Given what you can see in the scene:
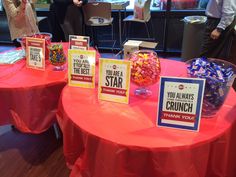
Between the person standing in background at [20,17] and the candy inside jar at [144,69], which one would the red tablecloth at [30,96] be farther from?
the person standing in background at [20,17]

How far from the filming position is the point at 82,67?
4.37 feet

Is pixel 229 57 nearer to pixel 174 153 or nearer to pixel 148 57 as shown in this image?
pixel 148 57

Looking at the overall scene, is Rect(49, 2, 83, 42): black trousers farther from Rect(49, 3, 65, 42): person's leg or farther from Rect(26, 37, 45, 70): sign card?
Rect(26, 37, 45, 70): sign card

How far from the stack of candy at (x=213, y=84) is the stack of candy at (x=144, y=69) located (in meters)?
0.18

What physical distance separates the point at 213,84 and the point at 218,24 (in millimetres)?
1848

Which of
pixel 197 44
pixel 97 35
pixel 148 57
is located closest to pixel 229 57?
pixel 197 44

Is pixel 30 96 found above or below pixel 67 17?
below

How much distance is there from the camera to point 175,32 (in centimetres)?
384

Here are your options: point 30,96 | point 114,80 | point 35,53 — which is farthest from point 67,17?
point 114,80

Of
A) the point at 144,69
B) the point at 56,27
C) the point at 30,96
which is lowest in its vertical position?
the point at 30,96

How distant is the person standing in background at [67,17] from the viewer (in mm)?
3195

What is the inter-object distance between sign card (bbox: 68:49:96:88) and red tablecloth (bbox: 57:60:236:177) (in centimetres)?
17

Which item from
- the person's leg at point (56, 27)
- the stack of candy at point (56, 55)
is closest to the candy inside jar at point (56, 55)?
the stack of candy at point (56, 55)

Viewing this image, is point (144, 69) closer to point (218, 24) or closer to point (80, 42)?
point (80, 42)
